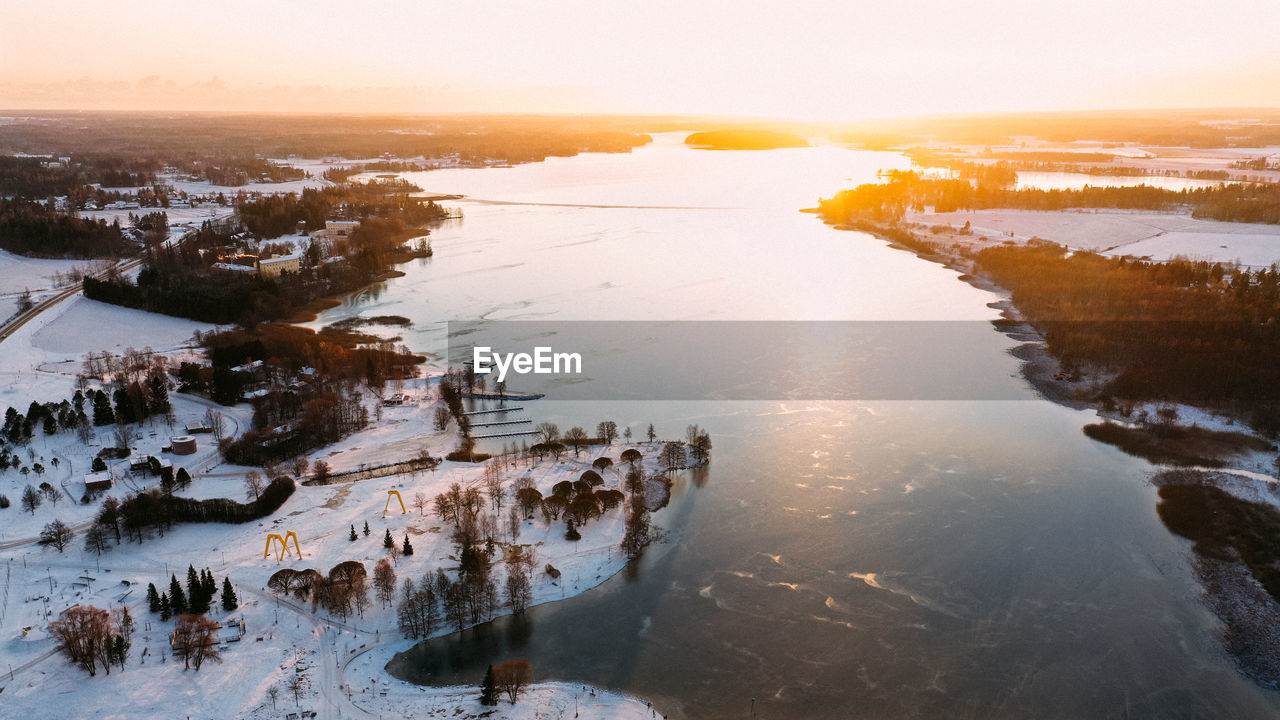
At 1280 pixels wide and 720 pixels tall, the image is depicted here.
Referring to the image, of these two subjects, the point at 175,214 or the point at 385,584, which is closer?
the point at 385,584

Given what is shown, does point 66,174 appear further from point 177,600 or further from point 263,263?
point 177,600

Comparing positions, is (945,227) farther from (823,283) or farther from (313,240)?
(313,240)

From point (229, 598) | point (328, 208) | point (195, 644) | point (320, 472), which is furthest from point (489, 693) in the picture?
point (328, 208)

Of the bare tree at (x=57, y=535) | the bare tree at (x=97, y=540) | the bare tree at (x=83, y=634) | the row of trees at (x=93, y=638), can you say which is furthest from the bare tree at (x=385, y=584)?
the bare tree at (x=57, y=535)

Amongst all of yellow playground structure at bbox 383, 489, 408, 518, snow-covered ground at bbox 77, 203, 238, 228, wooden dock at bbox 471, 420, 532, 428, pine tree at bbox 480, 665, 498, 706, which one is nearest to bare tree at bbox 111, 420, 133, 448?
yellow playground structure at bbox 383, 489, 408, 518

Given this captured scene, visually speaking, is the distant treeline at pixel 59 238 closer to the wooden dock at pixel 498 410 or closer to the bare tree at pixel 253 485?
the wooden dock at pixel 498 410

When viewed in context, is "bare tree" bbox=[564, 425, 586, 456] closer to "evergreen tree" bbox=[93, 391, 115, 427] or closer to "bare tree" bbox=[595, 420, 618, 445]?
"bare tree" bbox=[595, 420, 618, 445]

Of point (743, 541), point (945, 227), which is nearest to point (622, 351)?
point (743, 541)
